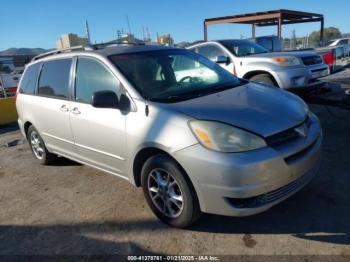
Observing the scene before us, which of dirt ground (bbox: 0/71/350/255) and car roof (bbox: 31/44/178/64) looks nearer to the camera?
dirt ground (bbox: 0/71/350/255)

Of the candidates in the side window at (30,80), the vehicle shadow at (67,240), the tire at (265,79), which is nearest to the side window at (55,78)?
the side window at (30,80)

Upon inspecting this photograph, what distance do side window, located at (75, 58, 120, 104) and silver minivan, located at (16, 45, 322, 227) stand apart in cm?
1

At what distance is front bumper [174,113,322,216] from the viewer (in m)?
2.63

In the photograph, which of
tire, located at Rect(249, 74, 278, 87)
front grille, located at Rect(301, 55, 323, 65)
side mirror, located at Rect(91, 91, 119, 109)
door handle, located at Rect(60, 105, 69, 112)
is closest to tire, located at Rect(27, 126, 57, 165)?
door handle, located at Rect(60, 105, 69, 112)

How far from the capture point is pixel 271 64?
22.6 feet

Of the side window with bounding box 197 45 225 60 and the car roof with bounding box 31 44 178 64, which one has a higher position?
the car roof with bounding box 31 44 178 64

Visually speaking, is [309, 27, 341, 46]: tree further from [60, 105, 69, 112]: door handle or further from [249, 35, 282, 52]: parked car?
[60, 105, 69, 112]: door handle

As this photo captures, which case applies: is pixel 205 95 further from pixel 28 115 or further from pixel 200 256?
pixel 28 115

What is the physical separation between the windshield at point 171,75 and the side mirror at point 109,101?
0.19 metres

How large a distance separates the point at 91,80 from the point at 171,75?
3.09 feet

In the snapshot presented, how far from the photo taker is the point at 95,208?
12.5 feet

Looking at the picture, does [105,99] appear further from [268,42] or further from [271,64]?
[268,42]

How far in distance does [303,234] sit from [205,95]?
161cm

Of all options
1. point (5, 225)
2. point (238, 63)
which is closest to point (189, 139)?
point (5, 225)
